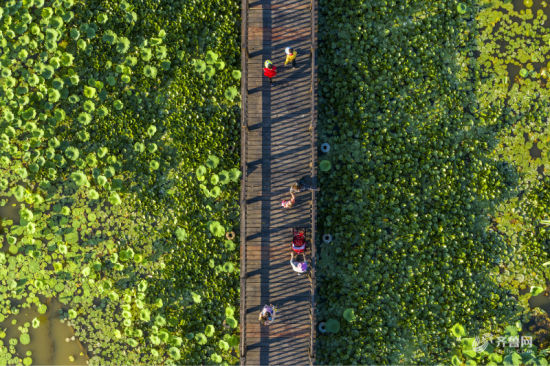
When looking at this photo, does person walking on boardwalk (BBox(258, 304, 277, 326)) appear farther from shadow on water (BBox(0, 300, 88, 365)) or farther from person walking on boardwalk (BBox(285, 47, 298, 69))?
person walking on boardwalk (BBox(285, 47, 298, 69))

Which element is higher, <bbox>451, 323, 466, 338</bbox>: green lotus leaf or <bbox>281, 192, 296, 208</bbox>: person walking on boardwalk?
<bbox>281, 192, 296, 208</bbox>: person walking on boardwalk

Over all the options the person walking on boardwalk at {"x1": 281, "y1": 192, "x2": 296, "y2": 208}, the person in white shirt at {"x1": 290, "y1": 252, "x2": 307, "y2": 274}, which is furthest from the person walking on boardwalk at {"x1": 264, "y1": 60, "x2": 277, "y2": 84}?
the person in white shirt at {"x1": 290, "y1": 252, "x2": 307, "y2": 274}

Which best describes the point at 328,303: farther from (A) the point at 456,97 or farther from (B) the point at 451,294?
(A) the point at 456,97

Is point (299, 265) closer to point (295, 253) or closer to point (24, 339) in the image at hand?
point (295, 253)

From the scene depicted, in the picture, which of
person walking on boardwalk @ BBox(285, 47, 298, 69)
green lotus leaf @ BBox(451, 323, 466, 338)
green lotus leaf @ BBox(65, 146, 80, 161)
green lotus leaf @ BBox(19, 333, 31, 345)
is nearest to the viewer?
person walking on boardwalk @ BBox(285, 47, 298, 69)

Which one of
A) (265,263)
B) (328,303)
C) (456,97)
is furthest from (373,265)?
(456,97)

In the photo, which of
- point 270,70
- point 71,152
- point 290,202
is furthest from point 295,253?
point 71,152
